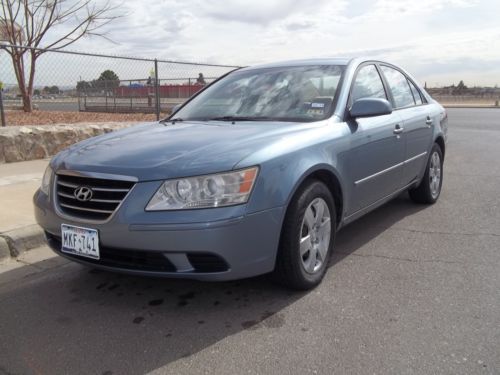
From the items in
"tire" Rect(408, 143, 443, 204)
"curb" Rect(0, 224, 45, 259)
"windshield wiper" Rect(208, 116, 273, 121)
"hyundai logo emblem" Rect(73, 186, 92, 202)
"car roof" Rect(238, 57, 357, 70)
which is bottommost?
"curb" Rect(0, 224, 45, 259)

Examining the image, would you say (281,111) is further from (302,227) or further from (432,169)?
(432,169)

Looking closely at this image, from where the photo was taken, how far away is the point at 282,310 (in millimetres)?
3121

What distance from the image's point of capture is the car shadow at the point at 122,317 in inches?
104

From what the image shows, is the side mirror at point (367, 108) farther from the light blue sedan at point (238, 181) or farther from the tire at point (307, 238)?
the tire at point (307, 238)

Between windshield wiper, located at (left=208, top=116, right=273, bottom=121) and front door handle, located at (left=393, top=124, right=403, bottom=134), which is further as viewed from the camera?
front door handle, located at (left=393, top=124, right=403, bottom=134)

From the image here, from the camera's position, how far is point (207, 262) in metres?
2.84

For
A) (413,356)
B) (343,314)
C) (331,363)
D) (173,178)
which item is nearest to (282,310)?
(343,314)

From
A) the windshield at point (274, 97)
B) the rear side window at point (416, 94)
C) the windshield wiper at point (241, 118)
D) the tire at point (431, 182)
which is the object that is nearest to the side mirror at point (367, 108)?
the windshield at point (274, 97)

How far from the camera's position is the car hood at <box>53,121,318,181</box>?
286cm

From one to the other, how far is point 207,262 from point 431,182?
368 centimetres

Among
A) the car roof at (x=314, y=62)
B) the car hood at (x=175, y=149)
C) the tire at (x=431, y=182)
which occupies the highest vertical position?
the car roof at (x=314, y=62)

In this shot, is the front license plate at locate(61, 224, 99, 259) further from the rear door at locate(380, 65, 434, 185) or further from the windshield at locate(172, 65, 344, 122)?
the rear door at locate(380, 65, 434, 185)

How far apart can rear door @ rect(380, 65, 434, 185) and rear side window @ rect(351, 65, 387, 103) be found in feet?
0.72

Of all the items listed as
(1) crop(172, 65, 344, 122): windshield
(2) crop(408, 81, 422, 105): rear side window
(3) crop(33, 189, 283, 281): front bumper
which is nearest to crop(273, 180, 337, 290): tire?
(3) crop(33, 189, 283, 281): front bumper
